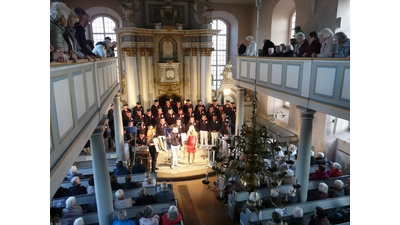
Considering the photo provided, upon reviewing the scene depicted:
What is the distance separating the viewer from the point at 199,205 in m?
7.74

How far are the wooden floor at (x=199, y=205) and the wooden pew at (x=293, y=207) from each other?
3.24ft

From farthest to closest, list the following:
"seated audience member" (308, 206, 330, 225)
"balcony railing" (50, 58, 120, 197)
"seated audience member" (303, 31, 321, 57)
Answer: "seated audience member" (303, 31, 321, 57)
"seated audience member" (308, 206, 330, 225)
"balcony railing" (50, 58, 120, 197)

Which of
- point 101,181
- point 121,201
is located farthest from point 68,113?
point 121,201

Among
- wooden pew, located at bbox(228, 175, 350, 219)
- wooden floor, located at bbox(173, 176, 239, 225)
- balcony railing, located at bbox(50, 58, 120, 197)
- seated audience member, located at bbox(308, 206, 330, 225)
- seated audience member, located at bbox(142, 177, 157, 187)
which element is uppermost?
balcony railing, located at bbox(50, 58, 120, 197)

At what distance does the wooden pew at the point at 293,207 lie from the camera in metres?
5.65

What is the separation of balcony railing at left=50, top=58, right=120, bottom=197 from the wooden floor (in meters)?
3.63

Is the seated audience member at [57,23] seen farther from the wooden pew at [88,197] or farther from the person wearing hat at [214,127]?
the person wearing hat at [214,127]

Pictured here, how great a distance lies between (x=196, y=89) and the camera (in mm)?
14625

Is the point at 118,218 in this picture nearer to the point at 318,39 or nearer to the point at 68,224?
the point at 68,224

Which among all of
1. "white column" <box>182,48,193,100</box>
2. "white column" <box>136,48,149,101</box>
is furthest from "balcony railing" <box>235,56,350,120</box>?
"white column" <box>136,48,149,101</box>

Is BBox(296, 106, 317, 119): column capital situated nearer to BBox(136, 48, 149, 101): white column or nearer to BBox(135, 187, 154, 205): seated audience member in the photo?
BBox(135, 187, 154, 205): seated audience member

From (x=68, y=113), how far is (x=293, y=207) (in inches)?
195

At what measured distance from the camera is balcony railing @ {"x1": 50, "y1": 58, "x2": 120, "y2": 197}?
242 cm

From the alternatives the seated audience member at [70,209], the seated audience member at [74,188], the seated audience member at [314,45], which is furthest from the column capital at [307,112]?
the seated audience member at [74,188]
